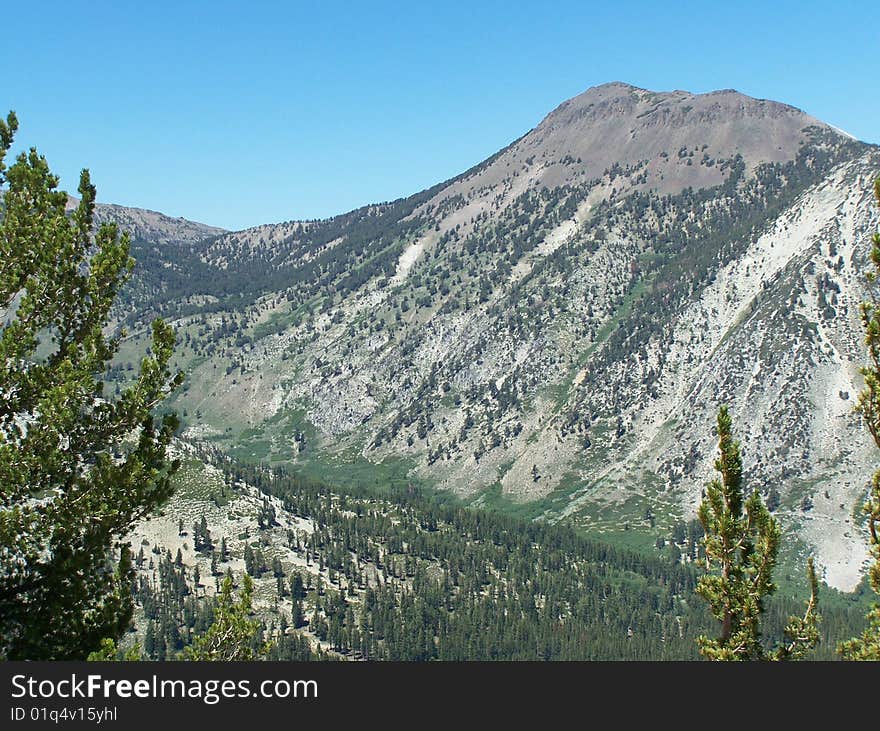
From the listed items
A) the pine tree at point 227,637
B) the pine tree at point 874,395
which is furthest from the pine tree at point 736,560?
the pine tree at point 227,637

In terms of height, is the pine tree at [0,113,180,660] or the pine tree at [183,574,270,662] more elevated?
the pine tree at [0,113,180,660]

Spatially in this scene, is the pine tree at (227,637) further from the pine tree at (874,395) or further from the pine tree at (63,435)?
the pine tree at (874,395)

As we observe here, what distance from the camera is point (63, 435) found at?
24.9 metres

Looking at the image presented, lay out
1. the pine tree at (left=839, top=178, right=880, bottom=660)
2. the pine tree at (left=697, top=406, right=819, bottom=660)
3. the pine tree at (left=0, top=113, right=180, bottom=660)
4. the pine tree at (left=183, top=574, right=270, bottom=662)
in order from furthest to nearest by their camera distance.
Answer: the pine tree at (left=183, top=574, right=270, bottom=662) → the pine tree at (left=839, top=178, right=880, bottom=660) → the pine tree at (left=697, top=406, right=819, bottom=660) → the pine tree at (left=0, top=113, right=180, bottom=660)

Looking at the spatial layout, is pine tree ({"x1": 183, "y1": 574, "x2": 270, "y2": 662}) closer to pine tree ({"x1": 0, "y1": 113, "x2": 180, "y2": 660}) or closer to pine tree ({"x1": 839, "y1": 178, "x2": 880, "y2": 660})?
pine tree ({"x1": 0, "y1": 113, "x2": 180, "y2": 660})

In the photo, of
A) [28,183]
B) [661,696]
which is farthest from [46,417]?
[661,696]

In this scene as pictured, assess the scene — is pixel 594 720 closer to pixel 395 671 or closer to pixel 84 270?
pixel 395 671

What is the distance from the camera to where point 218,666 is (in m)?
16.9

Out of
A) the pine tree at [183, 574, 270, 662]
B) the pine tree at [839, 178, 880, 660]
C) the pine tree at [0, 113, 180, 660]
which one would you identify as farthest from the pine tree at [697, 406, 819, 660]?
the pine tree at [0, 113, 180, 660]

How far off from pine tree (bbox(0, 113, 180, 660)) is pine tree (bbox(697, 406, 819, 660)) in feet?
64.5

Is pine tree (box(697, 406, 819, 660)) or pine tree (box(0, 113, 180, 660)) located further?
pine tree (box(697, 406, 819, 660))

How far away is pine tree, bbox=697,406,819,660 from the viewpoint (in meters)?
25.6

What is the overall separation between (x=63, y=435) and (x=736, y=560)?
23.8 meters

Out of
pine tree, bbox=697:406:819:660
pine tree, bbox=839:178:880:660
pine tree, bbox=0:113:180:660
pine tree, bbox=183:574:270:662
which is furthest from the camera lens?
pine tree, bbox=183:574:270:662
